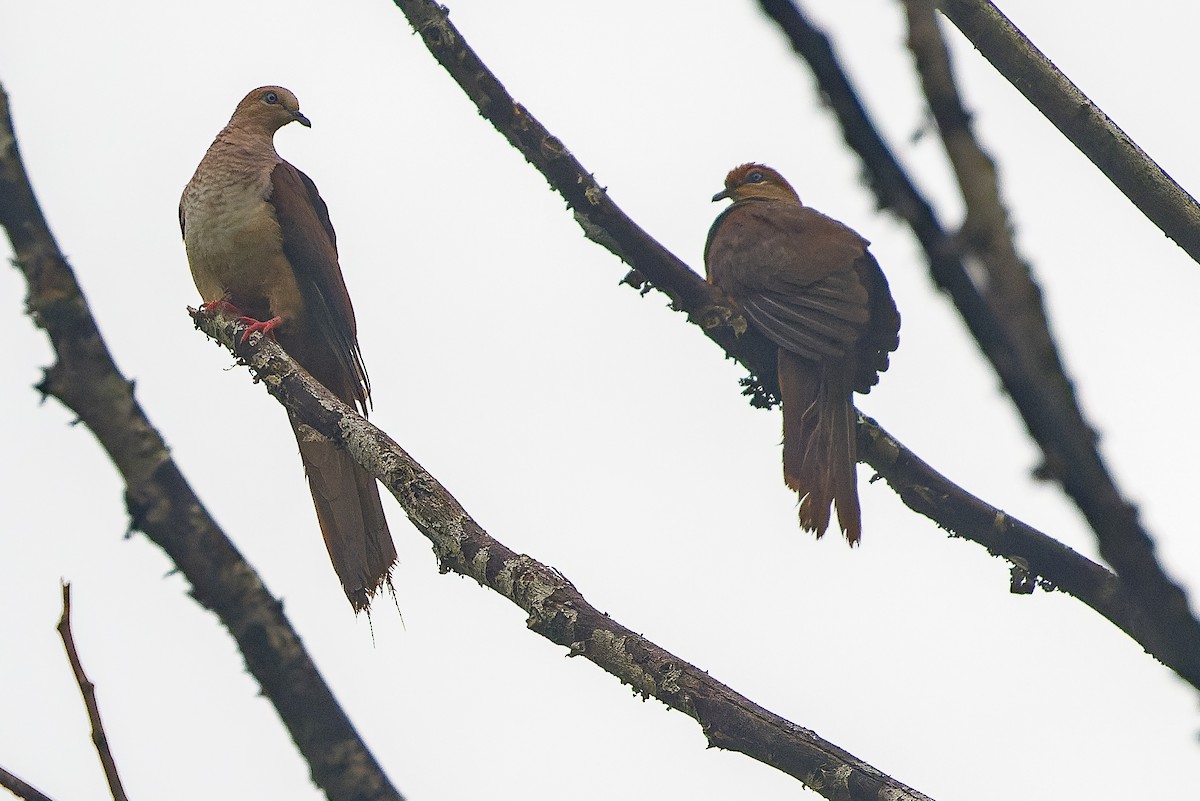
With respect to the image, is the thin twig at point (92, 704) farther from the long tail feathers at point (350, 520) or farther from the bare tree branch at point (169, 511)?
the long tail feathers at point (350, 520)

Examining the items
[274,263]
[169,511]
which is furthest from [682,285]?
[169,511]

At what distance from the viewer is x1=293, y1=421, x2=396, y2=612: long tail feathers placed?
4469mm

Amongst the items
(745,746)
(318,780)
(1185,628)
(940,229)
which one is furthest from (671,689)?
(940,229)

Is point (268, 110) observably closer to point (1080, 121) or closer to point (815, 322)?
point (815, 322)

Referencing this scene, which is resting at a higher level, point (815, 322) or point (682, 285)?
point (815, 322)

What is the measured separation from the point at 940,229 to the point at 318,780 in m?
0.83

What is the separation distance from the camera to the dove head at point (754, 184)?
22.0ft

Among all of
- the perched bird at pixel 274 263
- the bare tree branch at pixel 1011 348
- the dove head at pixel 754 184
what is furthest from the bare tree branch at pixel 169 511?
the dove head at pixel 754 184

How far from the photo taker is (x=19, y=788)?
146cm

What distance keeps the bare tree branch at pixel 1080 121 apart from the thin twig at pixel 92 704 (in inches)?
92.7

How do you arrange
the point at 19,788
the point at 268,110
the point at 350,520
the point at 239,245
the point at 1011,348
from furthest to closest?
the point at 268,110 < the point at 239,245 < the point at 350,520 < the point at 19,788 < the point at 1011,348

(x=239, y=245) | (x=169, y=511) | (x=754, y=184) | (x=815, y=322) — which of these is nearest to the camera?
(x=169, y=511)

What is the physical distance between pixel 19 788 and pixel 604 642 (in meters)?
1.78

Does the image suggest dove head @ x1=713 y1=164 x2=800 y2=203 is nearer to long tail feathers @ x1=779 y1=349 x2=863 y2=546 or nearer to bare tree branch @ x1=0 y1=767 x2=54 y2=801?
long tail feathers @ x1=779 y1=349 x2=863 y2=546
